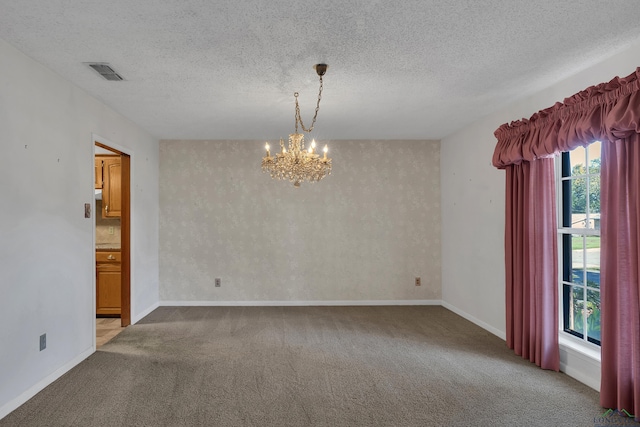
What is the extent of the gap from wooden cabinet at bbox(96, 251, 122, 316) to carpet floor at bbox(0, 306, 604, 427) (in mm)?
774

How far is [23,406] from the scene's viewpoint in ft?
9.57

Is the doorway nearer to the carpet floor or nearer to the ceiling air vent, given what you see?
the carpet floor

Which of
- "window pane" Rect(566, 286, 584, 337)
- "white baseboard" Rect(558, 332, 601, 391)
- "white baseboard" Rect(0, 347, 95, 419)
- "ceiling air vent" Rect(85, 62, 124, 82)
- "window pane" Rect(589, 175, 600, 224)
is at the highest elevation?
"ceiling air vent" Rect(85, 62, 124, 82)

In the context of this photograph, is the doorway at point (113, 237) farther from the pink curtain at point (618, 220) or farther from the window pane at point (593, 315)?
the window pane at point (593, 315)

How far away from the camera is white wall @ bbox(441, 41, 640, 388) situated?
13.8 feet

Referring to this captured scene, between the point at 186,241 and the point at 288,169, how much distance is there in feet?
10.7

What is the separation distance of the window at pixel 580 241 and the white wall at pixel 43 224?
4.51 metres

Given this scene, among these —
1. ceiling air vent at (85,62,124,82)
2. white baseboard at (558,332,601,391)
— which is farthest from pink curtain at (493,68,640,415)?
ceiling air vent at (85,62,124,82)

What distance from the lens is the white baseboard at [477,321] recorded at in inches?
180

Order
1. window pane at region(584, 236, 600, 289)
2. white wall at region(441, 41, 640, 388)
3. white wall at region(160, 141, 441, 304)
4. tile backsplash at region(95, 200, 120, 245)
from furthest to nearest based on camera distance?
white wall at region(160, 141, 441, 304) → tile backsplash at region(95, 200, 120, 245) → white wall at region(441, 41, 640, 388) → window pane at region(584, 236, 600, 289)

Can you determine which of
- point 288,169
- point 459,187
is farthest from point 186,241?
point 459,187

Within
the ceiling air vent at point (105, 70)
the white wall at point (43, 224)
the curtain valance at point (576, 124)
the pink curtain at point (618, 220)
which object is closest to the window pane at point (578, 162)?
the curtain valance at point (576, 124)

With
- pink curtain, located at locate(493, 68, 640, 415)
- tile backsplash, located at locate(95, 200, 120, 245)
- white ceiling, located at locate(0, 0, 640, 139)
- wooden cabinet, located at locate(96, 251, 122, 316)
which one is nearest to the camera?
white ceiling, located at locate(0, 0, 640, 139)

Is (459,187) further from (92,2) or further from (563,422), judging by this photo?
(92,2)
